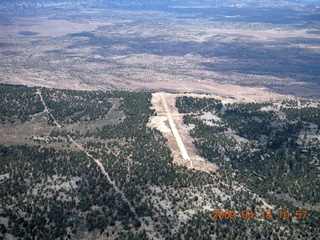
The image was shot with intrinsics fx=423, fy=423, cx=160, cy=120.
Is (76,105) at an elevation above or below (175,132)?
above

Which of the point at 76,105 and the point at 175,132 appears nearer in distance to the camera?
Answer: the point at 175,132

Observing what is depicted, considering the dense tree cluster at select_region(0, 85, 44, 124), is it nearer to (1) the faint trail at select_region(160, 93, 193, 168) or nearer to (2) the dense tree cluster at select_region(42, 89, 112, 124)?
(2) the dense tree cluster at select_region(42, 89, 112, 124)

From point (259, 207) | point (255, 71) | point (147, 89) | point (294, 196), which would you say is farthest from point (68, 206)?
point (255, 71)

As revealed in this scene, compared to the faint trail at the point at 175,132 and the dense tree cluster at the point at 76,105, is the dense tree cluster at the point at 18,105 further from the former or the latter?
the faint trail at the point at 175,132
